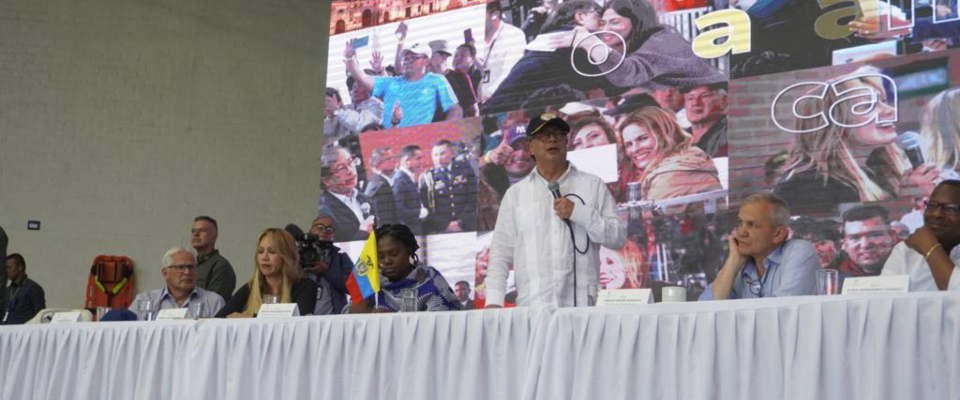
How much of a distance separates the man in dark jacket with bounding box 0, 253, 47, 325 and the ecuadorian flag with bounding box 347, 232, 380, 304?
4504 mm

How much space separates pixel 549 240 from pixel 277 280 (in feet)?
3.17

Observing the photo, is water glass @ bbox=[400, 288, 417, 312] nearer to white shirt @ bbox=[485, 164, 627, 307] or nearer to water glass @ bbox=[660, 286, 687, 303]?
white shirt @ bbox=[485, 164, 627, 307]

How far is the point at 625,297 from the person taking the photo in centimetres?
229

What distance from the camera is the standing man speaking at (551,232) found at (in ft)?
11.5

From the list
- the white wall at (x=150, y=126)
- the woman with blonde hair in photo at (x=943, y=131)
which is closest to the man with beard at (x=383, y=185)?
the white wall at (x=150, y=126)

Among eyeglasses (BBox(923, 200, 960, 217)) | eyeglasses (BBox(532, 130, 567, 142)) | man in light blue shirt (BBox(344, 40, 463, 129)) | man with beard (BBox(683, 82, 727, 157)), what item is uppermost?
man in light blue shirt (BBox(344, 40, 463, 129))

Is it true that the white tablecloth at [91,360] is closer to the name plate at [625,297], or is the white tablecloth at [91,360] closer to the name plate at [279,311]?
the name plate at [279,311]

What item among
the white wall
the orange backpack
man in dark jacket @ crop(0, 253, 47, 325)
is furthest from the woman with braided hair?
the white wall

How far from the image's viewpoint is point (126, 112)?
8.45 m

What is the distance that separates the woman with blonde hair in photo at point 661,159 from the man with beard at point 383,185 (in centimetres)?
161

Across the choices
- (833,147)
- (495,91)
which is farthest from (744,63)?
(495,91)

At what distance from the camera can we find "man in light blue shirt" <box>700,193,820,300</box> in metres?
2.75

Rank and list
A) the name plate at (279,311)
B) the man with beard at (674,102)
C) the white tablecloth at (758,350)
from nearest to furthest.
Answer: the white tablecloth at (758,350)
the name plate at (279,311)
the man with beard at (674,102)

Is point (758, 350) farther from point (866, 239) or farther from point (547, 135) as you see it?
point (866, 239)
